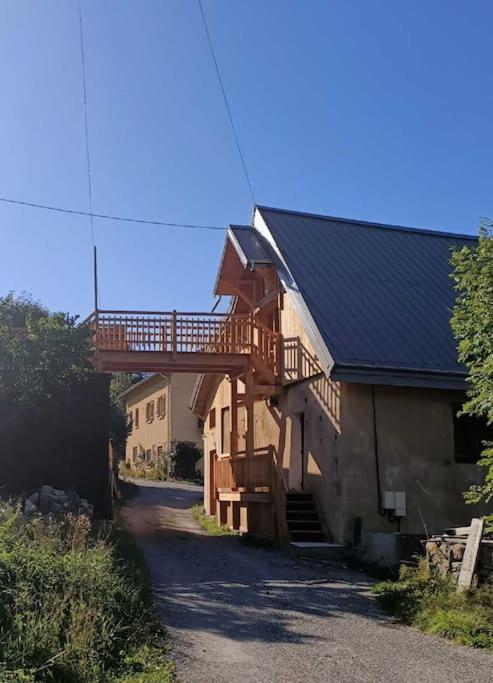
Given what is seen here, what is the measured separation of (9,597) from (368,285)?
12.3 meters

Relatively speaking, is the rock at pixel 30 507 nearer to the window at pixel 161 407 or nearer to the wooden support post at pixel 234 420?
the wooden support post at pixel 234 420

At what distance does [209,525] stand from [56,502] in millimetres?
7695

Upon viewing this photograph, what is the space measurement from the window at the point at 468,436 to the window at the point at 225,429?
861cm

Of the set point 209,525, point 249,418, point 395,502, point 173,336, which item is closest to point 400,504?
point 395,502

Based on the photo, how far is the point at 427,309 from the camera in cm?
1689

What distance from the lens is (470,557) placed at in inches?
340

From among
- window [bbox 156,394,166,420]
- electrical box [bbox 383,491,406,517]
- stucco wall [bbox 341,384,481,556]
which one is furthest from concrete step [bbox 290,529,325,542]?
window [bbox 156,394,166,420]

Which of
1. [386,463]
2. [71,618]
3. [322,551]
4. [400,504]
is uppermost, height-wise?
[386,463]

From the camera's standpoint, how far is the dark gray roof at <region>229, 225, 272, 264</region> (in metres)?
18.3

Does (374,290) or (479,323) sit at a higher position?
(374,290)

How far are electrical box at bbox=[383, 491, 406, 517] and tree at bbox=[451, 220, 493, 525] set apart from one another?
547cm

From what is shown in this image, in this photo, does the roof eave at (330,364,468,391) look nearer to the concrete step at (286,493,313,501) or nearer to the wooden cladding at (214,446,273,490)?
the concrete step at (286,493,313,501)

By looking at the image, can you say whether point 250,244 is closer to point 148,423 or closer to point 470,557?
point 470,557

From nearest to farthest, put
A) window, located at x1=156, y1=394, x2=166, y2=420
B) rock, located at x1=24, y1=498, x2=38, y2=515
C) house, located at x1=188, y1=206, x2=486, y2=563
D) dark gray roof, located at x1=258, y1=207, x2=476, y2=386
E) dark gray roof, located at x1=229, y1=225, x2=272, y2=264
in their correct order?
1. rock, located at x1=24, y1=498, x2=38, y2=515
2. house, located at x1=188, y1=206, x2=486, y2=563
3. dark gray roof, located at x1=258, y1=207, x2=476, y2=386
4. dark gray roof, located at x1=229, y1=225, x2=272, y2=264
5. window, located at x1=156, y1=394, x2=166, y2=420
